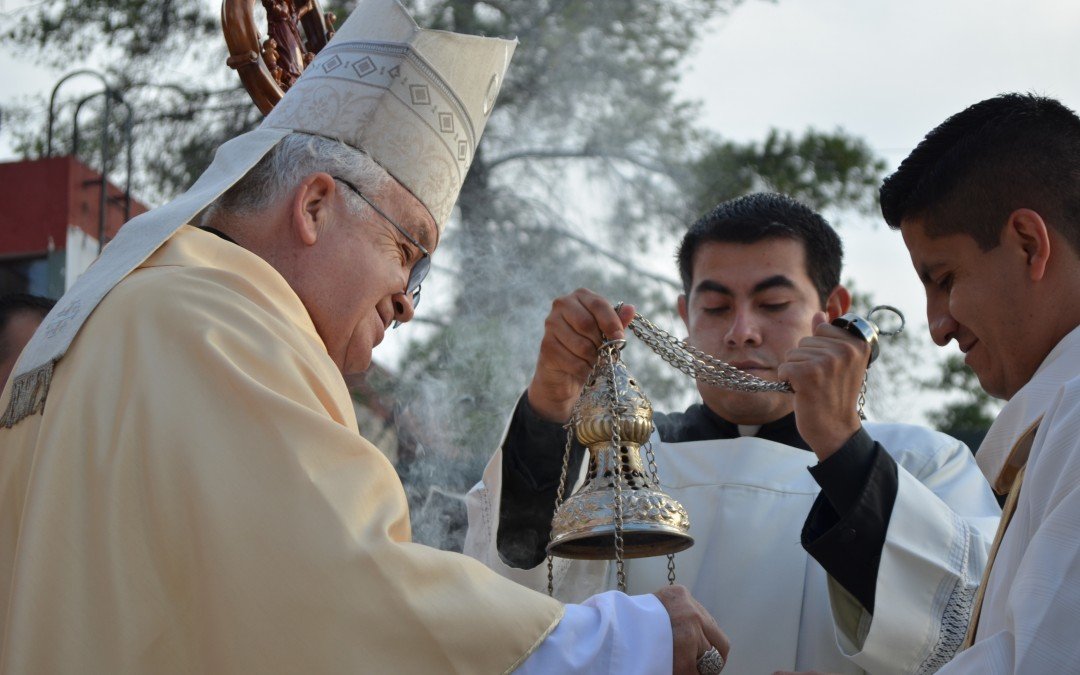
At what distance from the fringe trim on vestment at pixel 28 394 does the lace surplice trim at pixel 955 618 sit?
1952 millimetres

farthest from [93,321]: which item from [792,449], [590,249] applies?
[590,249]

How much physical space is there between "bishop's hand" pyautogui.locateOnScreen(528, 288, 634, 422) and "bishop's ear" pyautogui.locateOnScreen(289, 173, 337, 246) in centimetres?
58

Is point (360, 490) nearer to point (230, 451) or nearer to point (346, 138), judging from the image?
point (230, 451)

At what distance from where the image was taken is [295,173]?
117 inches

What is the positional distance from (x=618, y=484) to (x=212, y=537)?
91cm

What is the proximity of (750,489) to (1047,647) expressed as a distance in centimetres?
175

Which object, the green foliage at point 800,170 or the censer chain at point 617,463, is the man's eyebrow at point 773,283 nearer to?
the censer chain at point 617,463

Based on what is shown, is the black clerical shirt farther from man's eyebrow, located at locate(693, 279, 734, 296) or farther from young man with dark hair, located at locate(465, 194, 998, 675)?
man's eyebrow, located at locate(693, 279, 734, 296)

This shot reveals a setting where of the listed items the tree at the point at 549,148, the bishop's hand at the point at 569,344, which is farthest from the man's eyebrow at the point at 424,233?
the tree at the point at 549,148

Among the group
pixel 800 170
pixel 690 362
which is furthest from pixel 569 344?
pixel 800 170

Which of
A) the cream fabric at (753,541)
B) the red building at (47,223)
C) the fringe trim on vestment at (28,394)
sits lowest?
the red building at (47,223)

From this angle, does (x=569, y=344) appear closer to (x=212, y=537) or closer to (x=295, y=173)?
(x=295, y=173)

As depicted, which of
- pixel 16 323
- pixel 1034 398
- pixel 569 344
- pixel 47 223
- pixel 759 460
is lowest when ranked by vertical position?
pixel 47 223

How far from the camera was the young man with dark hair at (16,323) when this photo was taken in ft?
14.4
